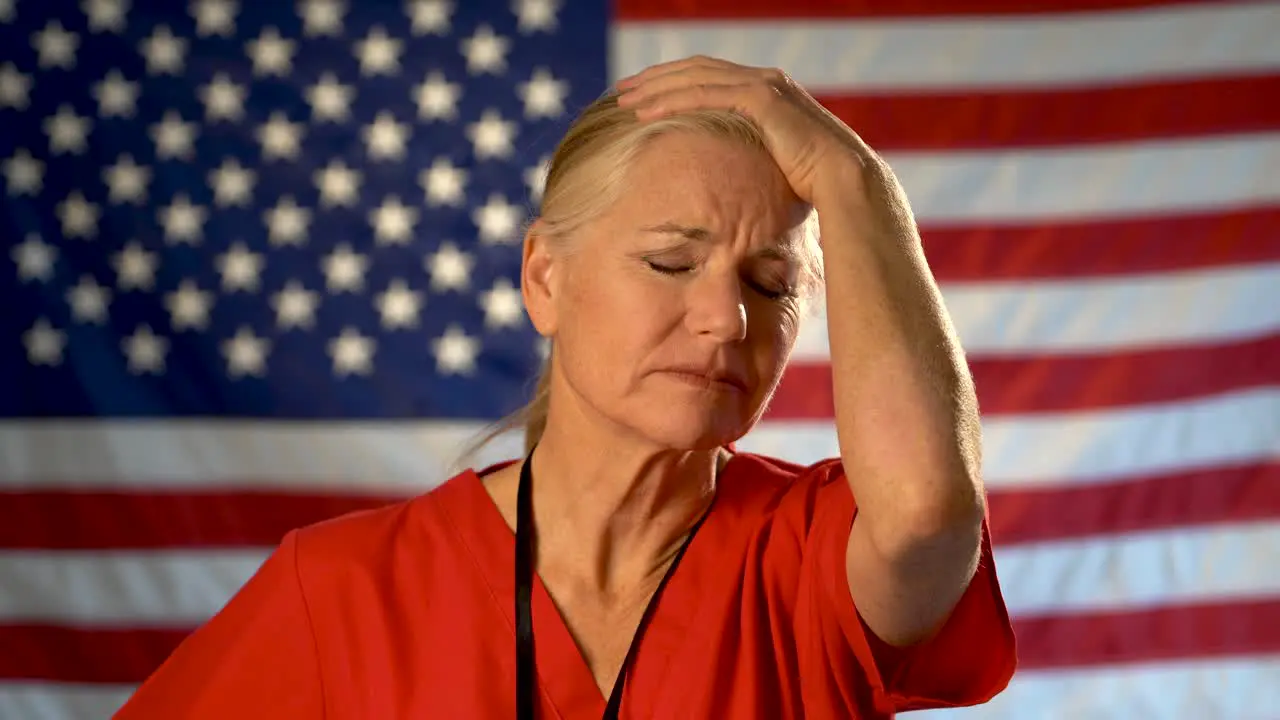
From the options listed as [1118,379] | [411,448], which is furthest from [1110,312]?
[411,448]

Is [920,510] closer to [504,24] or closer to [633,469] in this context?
[633,469]

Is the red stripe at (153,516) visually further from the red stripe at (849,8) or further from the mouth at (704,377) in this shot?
the mouth at (704,377)

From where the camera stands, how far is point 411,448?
2855 millimetres

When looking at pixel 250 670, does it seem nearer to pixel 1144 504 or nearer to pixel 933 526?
pixel 933 526

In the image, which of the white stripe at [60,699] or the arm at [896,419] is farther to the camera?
the white stripe at [60,699]

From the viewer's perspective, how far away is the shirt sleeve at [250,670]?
1.48 meters

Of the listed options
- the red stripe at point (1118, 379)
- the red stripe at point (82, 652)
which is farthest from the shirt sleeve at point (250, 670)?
the red stripe at point (1118, 379)

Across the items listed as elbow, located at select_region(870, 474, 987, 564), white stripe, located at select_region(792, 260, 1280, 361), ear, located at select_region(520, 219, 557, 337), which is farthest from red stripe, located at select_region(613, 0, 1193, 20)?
elbow, located at select_region(870, 474, 987, 564)

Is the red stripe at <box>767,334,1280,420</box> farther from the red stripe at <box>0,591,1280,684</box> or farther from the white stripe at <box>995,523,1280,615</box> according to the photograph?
the red stripe at <box>0,591,1280,684</box>

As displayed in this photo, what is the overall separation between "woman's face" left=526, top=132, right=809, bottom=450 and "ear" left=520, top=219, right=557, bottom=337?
116 mm

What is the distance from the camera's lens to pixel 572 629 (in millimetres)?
1511

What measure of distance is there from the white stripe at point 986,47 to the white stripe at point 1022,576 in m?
0.94

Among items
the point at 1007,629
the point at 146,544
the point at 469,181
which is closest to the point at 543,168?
the point at 469,181

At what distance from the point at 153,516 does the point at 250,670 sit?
1.47 m
